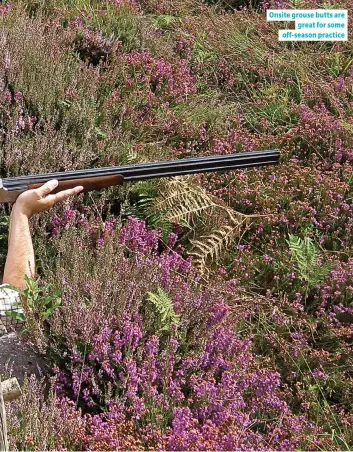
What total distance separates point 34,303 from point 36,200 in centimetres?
69

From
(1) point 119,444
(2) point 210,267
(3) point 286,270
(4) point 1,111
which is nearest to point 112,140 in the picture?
(4) point 1,111

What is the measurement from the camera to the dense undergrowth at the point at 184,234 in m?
3.25

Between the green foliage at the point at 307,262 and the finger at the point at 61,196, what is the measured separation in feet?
4.56

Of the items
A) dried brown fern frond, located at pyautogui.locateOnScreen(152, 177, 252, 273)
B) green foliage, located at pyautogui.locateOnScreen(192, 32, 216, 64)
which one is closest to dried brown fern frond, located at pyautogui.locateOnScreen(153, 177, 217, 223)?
dried brown fern frond, located at pyautogui.locateOnScreen(152, 177, 252, 273)

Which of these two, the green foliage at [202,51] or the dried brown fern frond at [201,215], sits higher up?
the green foliage at [202,51]

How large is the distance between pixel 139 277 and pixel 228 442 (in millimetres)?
1092

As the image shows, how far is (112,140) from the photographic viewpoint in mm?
4930

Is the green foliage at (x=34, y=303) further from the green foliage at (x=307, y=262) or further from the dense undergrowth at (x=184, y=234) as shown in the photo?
the green foliage at (x=307, y=262)

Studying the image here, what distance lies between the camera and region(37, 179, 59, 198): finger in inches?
155

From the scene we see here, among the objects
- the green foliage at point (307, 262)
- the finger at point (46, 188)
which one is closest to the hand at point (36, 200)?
the finger at point (46, 188)

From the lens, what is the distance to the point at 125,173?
419cm

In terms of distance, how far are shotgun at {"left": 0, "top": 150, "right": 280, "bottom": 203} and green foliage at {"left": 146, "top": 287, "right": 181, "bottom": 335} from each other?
0.91 m

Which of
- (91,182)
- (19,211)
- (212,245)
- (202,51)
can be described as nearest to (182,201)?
(212,245)

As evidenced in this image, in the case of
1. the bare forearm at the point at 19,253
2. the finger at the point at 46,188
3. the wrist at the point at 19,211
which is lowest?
the bare forearm at the point at 19,253
